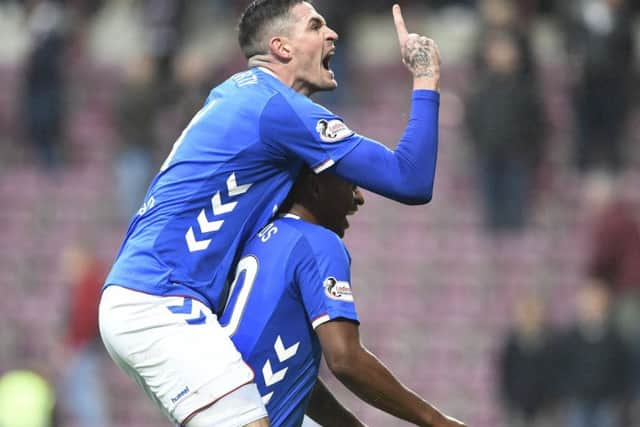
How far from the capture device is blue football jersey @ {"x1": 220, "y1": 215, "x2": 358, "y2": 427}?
5.54 metres

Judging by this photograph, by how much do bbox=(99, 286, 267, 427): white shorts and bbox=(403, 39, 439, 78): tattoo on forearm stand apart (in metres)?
1.26

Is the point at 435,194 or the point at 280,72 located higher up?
the point at 280,72

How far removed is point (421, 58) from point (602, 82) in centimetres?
978

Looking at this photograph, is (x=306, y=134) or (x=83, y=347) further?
(x=83, y=347)

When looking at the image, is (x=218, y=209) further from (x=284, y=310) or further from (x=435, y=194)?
(x=435, y=194)

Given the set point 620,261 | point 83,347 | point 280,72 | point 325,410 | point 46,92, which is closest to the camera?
point 280,72

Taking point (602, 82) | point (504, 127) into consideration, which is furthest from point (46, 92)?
point (602, 82)

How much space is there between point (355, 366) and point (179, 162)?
1.09m

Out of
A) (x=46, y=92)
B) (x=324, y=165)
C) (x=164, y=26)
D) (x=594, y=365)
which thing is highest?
(x=324, y=165)

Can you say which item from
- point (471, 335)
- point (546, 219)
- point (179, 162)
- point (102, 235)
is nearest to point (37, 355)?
point (102, 235)

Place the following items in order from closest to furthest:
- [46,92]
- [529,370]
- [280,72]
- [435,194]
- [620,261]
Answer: [280,72]
[529,370]
[620,261]
[435,194]
[46,92]

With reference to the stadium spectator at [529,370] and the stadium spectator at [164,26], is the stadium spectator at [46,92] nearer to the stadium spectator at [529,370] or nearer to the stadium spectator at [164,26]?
the stadium spectator at [164,26]

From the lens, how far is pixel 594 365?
13180 millimetres

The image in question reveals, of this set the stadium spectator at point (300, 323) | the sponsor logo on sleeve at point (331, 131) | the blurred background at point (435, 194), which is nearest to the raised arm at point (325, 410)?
the stadium spectator at point (300, 323)
